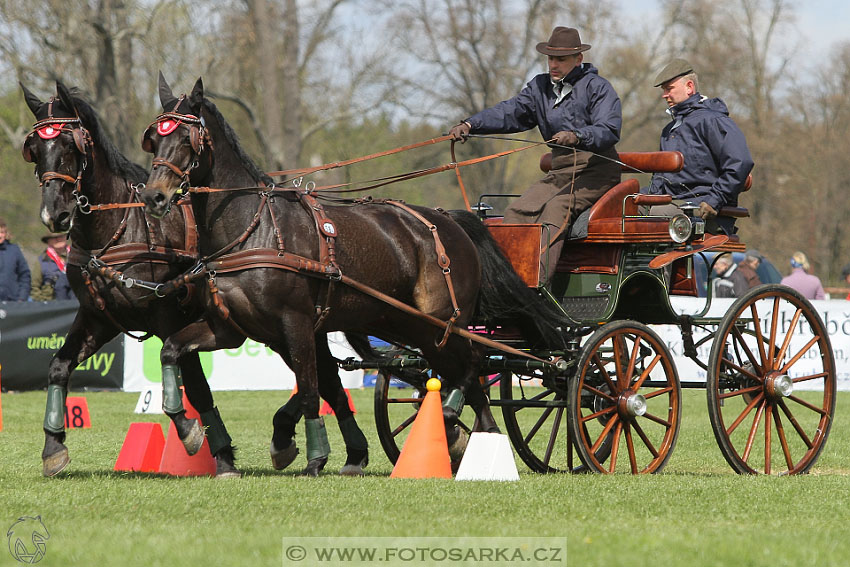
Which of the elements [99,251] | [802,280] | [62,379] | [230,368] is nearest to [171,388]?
[62,379]

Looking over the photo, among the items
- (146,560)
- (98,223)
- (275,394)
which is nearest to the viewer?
(146,560)

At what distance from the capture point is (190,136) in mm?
6340

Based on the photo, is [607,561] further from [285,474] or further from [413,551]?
[285,474]

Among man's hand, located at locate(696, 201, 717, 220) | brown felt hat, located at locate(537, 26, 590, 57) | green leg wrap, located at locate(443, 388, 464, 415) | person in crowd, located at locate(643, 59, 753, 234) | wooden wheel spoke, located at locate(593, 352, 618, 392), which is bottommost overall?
green leg wrap, located at locate(443, 388, 464, 415)

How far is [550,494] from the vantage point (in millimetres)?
6016

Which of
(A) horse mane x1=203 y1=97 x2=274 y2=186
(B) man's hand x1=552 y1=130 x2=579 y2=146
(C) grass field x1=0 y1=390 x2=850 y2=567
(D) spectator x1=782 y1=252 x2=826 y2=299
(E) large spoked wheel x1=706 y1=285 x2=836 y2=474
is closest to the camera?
(C) grass field x1=0 y1=390 x2=850 y2=567

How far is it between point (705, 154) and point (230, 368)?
9.10 metres

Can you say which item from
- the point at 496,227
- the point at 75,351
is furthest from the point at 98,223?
the point at 496,227

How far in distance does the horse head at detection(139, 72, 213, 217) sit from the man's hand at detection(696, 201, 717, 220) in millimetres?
3134

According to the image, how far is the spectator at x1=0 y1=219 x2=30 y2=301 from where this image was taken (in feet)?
52.6

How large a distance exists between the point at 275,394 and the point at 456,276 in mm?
8492

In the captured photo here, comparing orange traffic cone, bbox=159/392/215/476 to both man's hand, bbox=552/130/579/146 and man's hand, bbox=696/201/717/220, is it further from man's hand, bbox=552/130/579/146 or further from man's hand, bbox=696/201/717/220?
man's hand, bbox=696/201/717/220

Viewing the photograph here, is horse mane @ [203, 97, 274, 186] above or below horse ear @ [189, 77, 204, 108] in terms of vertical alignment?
below

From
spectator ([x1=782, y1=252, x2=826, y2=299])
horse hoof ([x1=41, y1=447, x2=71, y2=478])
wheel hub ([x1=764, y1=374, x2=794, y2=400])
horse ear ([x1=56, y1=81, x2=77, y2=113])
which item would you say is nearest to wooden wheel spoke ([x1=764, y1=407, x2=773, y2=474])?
wheel hub ([x1=764, y1=374, x2=794, y2=400])
